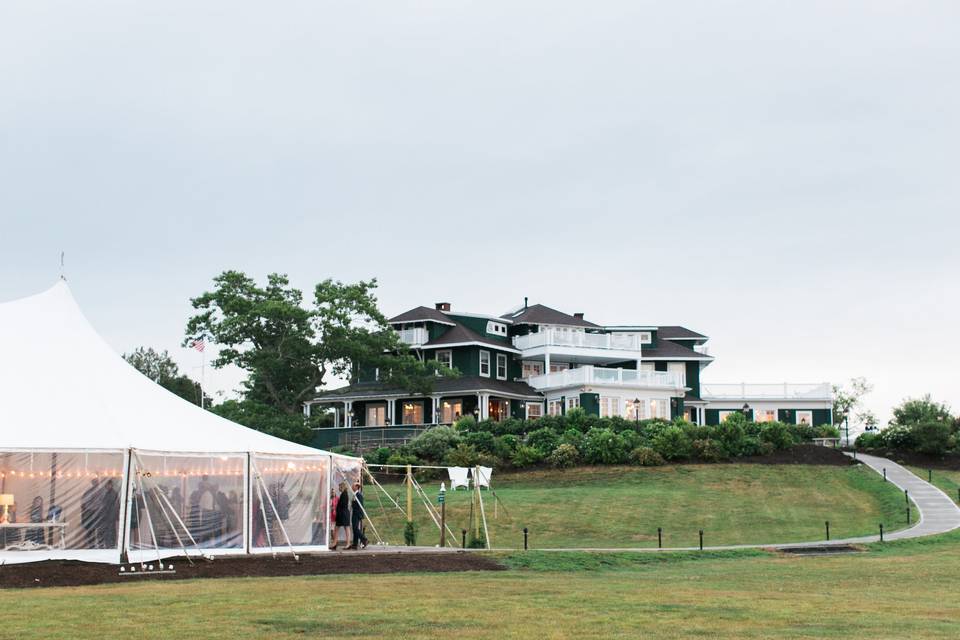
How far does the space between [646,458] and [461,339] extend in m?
17.0

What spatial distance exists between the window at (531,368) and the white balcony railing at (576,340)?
129cm

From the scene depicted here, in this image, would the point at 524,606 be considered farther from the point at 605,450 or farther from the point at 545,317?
the point at 545,317

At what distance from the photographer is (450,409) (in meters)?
57.0

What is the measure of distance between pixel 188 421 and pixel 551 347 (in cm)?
3666

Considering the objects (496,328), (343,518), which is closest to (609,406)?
(496,328)

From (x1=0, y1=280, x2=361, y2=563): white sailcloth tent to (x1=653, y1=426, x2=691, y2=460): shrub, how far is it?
20.1 m

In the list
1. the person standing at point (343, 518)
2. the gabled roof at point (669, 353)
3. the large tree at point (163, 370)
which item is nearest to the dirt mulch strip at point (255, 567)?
the person standing at point (343, 518)

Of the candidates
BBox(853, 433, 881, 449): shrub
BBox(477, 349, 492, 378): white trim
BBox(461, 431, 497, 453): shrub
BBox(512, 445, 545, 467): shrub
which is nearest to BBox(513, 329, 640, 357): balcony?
BBox(477, 349, 492, 378): white trim

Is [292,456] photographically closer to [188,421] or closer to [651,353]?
[188,421]

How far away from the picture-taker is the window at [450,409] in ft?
185

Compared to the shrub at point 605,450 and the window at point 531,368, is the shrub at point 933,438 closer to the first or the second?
the shrub at point 605,450

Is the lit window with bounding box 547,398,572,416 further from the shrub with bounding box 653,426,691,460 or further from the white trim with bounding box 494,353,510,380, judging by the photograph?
the shrub with bounding box 653,426,691,460

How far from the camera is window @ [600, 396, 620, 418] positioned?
184 feet

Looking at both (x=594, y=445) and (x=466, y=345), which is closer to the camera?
(x=594, y=445)
